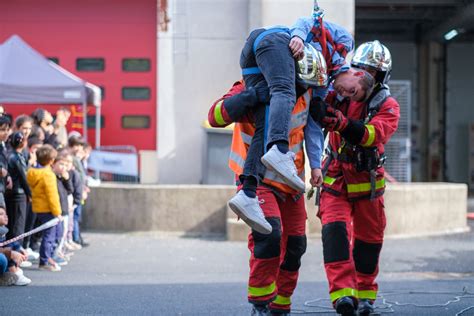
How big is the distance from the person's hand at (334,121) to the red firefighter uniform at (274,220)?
7.0 inches

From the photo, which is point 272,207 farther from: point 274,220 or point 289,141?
point 289,141

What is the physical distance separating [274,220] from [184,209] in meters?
6.94

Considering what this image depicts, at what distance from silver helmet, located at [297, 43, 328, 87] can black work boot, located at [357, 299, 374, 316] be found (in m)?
1.70

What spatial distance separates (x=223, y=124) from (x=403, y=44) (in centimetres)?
2339

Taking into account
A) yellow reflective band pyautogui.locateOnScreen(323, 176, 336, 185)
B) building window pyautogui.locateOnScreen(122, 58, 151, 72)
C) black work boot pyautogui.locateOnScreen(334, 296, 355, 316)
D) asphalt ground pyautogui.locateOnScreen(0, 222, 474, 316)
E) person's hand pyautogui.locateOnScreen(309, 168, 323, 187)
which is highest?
building window pyautogui.locateOnScreen(122, 58, 151, 72)

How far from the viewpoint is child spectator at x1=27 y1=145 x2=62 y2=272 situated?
9.06 metres

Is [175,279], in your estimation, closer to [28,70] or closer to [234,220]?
[234,220]

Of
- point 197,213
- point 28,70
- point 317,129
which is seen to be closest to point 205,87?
point 28,70

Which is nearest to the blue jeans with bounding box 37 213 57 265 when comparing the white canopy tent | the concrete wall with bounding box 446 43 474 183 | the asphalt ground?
the asphalt ground

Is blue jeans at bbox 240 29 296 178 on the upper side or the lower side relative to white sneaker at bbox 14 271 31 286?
upper

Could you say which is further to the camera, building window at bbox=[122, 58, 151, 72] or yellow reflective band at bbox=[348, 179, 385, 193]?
building window at bbox=[122, 58, 151, 72]

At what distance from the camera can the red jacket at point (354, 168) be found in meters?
6.01

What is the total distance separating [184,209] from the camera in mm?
12172

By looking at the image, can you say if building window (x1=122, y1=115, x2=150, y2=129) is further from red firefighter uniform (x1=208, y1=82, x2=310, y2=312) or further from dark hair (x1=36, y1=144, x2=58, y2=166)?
red firefighter uniform (x1=208, y1=82, x2=310, y2=312)
